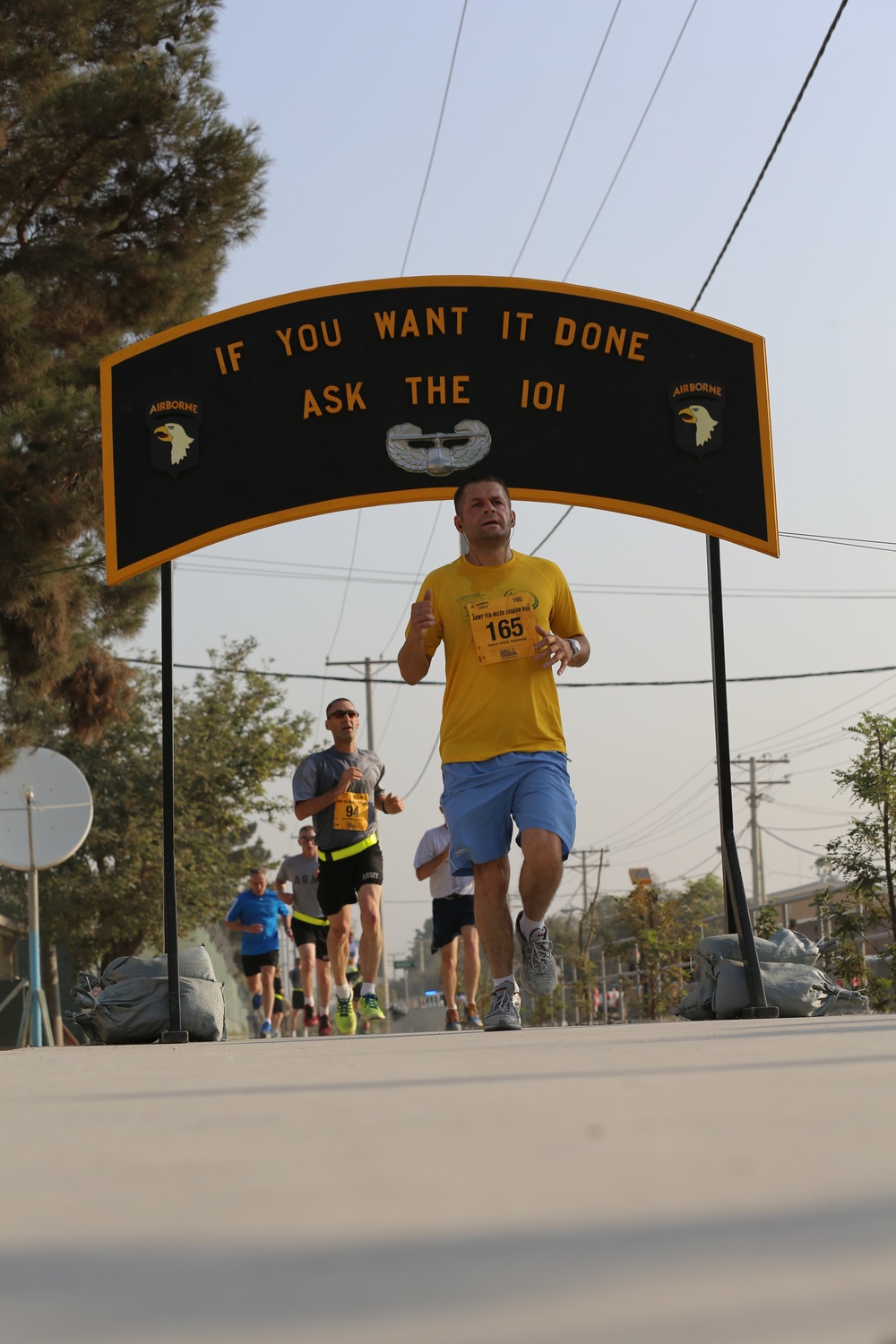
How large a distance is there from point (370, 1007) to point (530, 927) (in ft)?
12.5

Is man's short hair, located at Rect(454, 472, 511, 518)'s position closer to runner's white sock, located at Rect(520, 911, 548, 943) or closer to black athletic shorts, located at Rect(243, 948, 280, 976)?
runner's white sock, located at Rect(520, 911, 548, 943)

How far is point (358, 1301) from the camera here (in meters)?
1.21

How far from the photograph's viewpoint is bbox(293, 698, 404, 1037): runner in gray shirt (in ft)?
31.9

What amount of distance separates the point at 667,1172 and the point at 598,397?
606 cm

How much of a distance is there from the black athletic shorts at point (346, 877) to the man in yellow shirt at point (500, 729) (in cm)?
336

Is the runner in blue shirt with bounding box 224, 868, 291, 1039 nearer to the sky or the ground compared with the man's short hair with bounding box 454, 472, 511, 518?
nearer to the ground

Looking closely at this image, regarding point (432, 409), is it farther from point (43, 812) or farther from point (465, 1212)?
point (43, 812)

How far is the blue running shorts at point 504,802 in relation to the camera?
6176 mm

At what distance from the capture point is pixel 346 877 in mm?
9836

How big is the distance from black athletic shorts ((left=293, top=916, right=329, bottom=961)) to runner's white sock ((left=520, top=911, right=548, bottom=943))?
588 centimetres

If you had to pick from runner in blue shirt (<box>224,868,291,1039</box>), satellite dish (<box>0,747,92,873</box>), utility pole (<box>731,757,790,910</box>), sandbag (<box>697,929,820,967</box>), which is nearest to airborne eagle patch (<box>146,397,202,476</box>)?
sandbag (<box>697,929,820,967</box>)

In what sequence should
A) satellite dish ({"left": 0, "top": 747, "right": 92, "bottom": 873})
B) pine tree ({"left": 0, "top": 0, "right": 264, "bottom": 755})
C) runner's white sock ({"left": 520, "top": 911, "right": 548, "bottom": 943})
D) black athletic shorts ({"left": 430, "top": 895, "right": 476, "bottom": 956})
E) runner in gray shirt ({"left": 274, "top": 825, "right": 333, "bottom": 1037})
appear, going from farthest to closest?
pine tree ({"left": 0, "top": 0, "right": 264, "bottom": 755}), satellite dish ({"left": 0, "top": 747, "right": 92, "bottom": 873}), runner in gray shirt ({"left": 274, "top": 825, "right": 333, "bottom": 1037}), black athletic shorts ({"left": 430, "top": 895, "right": 476, "bottom": 956}), runner's white sock ({"left": 520, "top": 911, "right": 548, "bottom": 943})

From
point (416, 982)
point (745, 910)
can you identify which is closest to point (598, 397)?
point (745, 910)

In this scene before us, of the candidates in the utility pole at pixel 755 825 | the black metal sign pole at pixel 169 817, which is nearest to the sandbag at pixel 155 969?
A: the black metal sign pole at pixel 169 817
